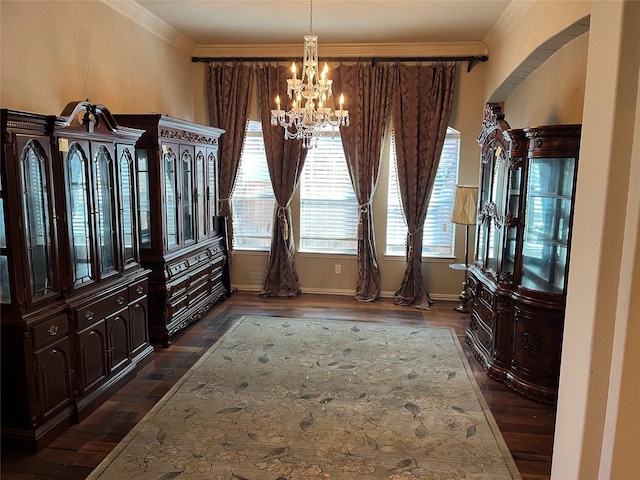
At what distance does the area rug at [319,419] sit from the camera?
2.64 metres

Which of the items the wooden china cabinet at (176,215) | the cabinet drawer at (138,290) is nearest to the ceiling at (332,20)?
the wooden china cabinet at (176,215)

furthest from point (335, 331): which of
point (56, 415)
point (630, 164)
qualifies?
point (630, 164)

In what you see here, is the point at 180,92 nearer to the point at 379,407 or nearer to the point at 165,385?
the point at 165,385

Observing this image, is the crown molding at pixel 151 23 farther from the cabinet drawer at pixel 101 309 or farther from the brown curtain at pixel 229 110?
the cabinet drawer at pixel 101 309

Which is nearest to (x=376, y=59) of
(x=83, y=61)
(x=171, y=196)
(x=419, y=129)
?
(x=419, y=129)

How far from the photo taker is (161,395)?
3479 millimetres

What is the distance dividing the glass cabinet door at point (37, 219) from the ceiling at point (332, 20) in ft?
7.86

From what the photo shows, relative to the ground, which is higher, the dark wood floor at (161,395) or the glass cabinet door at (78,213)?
the glass cabinet door at (78,213)

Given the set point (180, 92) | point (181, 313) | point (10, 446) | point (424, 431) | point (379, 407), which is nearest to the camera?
point (10, 446)

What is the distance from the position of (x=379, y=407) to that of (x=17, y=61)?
3.48 meters

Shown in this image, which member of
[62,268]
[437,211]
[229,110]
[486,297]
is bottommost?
[486,297]

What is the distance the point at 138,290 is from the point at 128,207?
688 mm

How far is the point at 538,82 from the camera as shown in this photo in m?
4.28

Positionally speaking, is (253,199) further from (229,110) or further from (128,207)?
(128,207)
